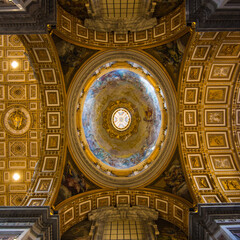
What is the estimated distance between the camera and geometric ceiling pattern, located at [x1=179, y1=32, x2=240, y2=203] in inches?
520

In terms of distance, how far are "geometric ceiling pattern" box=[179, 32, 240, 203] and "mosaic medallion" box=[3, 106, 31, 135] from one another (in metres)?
11.9

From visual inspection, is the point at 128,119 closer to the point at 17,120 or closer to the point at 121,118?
the point at 121,118

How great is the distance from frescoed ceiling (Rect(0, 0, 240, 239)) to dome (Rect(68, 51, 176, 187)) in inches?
3.3

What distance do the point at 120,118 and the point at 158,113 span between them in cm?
421

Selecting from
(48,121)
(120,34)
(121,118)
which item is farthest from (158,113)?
(48,121)

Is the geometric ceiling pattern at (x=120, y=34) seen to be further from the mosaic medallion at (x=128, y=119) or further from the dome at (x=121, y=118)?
the mosaic medallion at (x=128, y=119)

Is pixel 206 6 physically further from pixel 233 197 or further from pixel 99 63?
pixel 233 197

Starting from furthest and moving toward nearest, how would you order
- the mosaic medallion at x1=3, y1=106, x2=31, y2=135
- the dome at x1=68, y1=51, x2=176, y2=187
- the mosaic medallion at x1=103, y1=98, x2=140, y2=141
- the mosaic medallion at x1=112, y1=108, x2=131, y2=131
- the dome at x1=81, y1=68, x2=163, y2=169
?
the mosaic medallion at x1=112, y1=108, x2=131, y2=131 < the mosaic medallion at x1=103, y1=98, x2=140, y2=141 < the mosaic medallion at x1=3, y1=106, x2=31, y2=135 < the dome at x1=81, y1=68, x2=163, y2=169 < the dome at x1=68, y1=51, x2=176, y2=187

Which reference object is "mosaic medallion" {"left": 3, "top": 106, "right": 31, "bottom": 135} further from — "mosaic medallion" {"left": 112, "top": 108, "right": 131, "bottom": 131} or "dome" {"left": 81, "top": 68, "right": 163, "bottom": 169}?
"mosaic medallion" {"left": 112, "top": 108, "right": 131, "bottom": 131}

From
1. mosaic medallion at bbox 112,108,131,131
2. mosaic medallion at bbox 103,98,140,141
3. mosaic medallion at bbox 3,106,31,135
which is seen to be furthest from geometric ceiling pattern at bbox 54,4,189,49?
mosaic medallion at bbox 3,106,31,135

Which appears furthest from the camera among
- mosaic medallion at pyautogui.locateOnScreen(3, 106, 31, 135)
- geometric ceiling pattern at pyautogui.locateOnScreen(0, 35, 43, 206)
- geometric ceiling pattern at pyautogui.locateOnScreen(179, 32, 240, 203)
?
mosaic medallion at pyautogui.locateOnScreen(3, 106, 31, 135)

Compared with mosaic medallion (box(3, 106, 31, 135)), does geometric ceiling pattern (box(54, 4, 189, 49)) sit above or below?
above

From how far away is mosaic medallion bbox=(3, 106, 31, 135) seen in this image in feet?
57.2

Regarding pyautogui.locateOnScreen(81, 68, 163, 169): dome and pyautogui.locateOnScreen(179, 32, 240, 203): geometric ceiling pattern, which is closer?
pyautogui.locateOnScreen(179, 32, 240, 203): geometric ceiling pattern
